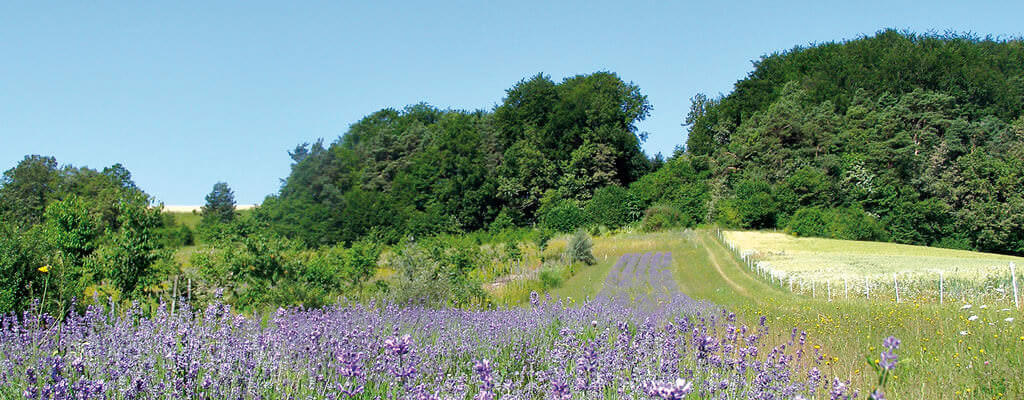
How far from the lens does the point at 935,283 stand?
49.4 ft

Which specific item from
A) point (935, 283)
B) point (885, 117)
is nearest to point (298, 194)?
point (935, 283)

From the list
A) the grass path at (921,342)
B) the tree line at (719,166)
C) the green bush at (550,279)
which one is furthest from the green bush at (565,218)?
the grass path at (921,342)

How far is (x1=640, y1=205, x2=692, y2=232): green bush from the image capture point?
42.4m

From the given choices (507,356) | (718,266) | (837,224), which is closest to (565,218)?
(837,224)

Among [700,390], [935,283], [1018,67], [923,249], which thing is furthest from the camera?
[1018,67]

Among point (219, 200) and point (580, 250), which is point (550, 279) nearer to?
point (580, 250)

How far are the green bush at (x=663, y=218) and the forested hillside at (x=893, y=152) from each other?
229 cm

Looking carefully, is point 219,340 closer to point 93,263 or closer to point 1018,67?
point 93,263

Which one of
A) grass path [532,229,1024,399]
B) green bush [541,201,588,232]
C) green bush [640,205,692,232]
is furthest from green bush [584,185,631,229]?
grass path [532,229,1024,399]

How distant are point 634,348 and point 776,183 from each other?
41.4 metres

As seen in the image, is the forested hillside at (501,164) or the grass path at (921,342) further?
the forested hillside at (501,164)

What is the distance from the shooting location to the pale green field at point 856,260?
17.9m

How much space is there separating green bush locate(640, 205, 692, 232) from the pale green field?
4632 mm

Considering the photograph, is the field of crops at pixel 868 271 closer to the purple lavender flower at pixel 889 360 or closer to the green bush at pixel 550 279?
the green bush at pixel 550 279
